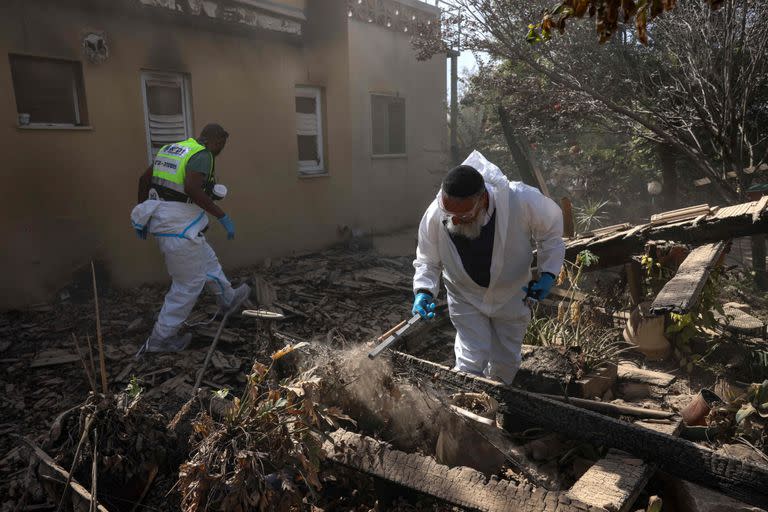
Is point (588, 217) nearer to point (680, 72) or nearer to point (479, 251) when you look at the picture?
point (680, 72)

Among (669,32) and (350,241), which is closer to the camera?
(669,32)

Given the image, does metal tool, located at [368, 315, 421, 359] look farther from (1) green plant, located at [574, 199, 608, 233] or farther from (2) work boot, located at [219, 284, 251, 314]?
(1) green plant, located at [574, 199, 608, 233]

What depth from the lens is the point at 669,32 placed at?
7.07 metres

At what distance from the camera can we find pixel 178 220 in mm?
5473

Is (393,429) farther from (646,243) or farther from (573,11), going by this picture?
(646,243)

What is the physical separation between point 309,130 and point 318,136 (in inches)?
8.8

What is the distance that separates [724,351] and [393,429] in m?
3.39

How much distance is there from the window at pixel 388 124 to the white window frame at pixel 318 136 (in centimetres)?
197

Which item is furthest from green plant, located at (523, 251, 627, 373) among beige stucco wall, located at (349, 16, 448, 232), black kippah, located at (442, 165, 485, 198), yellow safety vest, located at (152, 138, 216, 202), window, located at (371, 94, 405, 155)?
window, located at (371, 94, 405, 155)

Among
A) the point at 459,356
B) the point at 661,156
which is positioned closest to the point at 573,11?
the point at 459,356

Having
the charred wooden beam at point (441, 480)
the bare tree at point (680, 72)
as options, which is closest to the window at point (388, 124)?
the bare tree at point (680, 72)

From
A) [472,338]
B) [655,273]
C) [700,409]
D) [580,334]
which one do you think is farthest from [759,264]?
[472,338]

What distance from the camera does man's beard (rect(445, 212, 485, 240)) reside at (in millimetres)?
3797

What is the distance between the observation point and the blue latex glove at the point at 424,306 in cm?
396
